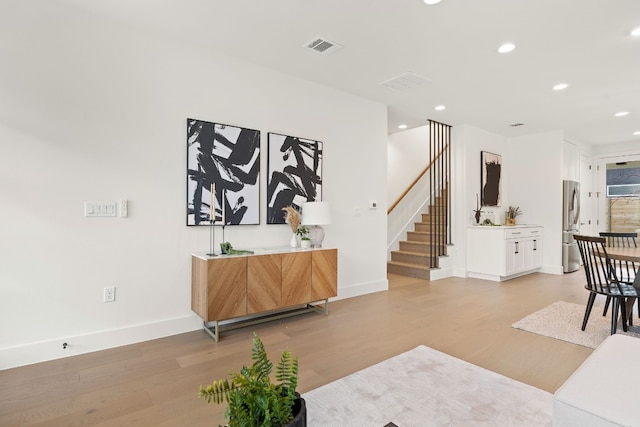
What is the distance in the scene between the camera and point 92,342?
2.72 meters

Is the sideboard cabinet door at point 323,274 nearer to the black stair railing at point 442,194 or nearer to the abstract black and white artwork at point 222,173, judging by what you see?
the abstract black and white artwork at point 222,173

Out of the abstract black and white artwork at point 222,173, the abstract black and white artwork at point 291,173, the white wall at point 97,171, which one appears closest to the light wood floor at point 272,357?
the white wall at point 97,171

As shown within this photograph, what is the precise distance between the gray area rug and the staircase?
204 cm

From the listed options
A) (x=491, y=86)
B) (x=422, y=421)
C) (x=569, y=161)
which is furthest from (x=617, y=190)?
(x=422, y=421)

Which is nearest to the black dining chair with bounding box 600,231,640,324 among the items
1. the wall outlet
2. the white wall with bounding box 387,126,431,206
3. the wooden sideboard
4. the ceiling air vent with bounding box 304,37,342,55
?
the wooden sideboard

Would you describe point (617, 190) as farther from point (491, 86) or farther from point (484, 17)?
point (484, 17)

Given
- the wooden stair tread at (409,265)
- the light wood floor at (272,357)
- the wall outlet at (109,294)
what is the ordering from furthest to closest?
the wooden stair tread at (409,265)
the wall outlet at (109,294)
the light wood floor at (272,357)

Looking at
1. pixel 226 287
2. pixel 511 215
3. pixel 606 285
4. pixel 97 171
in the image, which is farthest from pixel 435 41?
pixel 511 215

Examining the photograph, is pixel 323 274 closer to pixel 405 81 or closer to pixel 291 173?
pixel 291 173

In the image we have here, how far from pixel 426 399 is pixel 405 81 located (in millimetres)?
3387

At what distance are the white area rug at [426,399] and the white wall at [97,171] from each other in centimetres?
181

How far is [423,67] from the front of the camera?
366 cm

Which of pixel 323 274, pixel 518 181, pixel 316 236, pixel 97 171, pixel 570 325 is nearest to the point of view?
pixel 97 171

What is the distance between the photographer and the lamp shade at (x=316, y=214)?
146 inches
